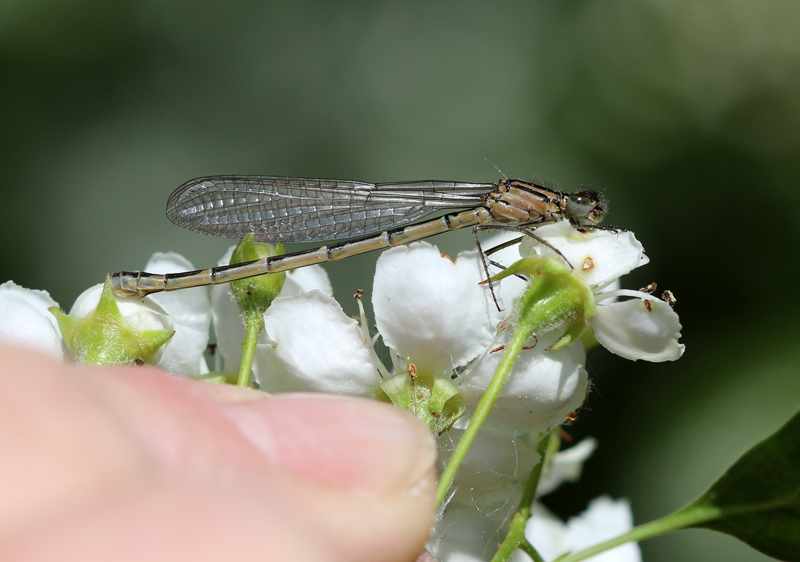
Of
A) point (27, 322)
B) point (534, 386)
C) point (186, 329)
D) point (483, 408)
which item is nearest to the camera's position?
point (483, 408)

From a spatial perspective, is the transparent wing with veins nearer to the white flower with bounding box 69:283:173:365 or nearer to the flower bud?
the flower bud

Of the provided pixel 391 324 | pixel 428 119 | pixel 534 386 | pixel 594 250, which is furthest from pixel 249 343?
pixel 428 119

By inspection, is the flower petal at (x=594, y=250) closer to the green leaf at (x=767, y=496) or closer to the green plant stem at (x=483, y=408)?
the green plant stem at (x=483, y=408)

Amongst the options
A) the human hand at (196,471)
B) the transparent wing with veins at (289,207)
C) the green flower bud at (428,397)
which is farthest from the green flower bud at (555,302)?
the transparent wing with veins at (289,207)

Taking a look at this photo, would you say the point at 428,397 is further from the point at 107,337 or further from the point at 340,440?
the point at 107,337

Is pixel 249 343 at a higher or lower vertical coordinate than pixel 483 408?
higher


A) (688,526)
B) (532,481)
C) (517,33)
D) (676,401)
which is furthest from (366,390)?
(517,33)
